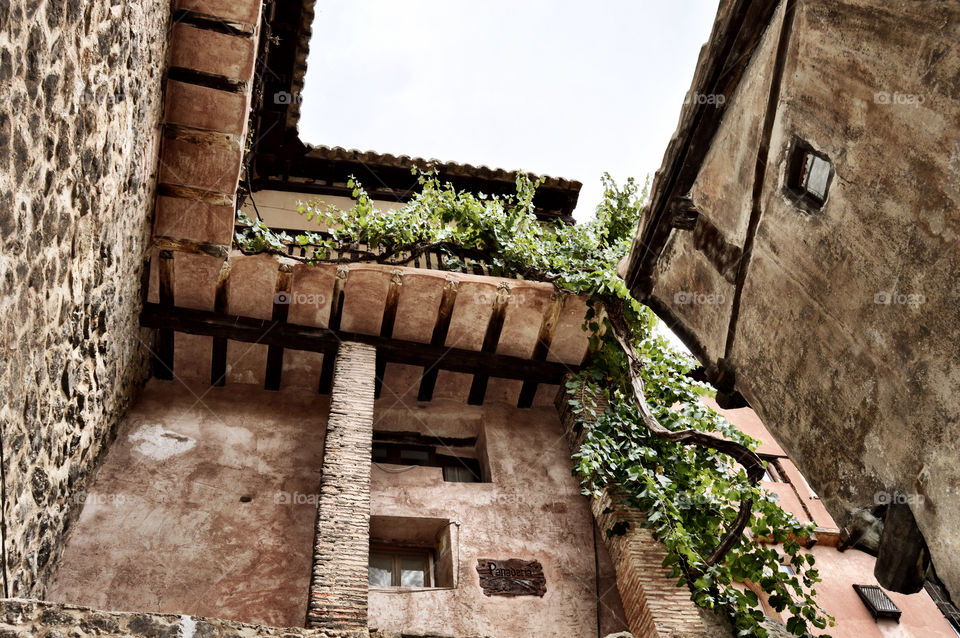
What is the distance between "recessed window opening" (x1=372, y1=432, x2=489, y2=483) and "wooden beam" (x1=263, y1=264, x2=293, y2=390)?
1244 mm

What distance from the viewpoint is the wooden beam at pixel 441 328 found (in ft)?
25.4

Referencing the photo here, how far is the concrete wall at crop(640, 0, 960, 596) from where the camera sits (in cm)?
364

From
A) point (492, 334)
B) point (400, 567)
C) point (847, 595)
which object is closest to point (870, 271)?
point (492, 334)

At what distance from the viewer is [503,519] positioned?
7.39 meters

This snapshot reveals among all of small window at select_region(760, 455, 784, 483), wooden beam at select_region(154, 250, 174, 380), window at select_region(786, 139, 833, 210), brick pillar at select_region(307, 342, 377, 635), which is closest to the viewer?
window at select_region(786, 139, 833, 210)

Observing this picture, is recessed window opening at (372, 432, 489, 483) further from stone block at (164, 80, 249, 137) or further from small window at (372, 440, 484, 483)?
stone block at (164, 80, 249, 137)

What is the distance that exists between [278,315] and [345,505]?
2.54m

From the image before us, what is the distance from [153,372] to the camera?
809cm

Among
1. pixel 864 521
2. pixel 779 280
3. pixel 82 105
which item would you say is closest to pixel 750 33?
pixel 779 280

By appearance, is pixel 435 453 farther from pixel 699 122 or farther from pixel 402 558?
pixel 699 122

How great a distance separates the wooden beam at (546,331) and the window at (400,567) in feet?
7.46

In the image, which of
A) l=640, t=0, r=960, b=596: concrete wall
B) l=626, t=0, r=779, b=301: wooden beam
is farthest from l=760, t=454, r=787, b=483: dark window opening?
l=640, t=0, r=960, b=596: concrete wall

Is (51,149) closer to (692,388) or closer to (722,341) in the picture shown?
(722,341)

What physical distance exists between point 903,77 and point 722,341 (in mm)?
2580
